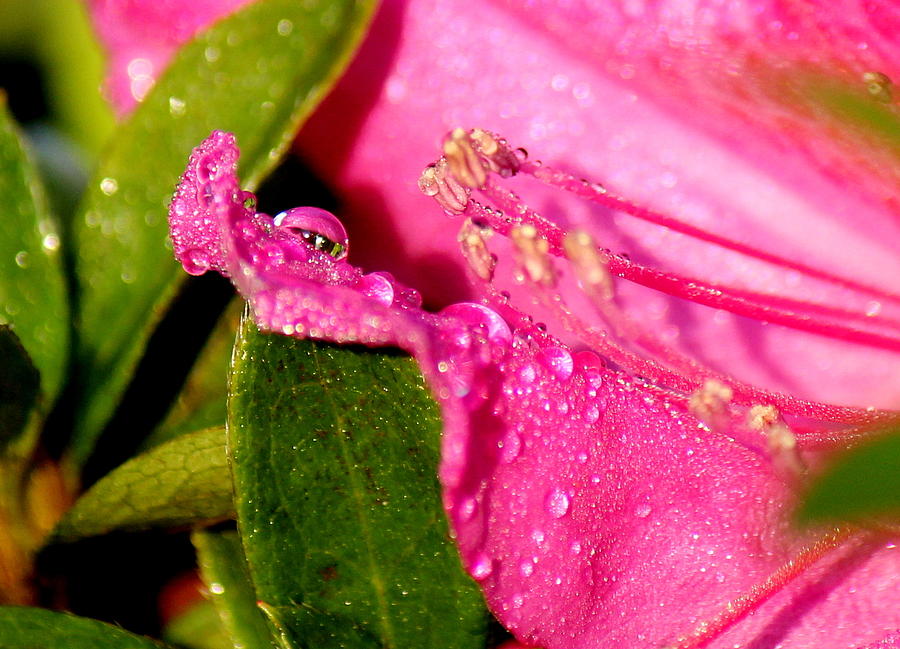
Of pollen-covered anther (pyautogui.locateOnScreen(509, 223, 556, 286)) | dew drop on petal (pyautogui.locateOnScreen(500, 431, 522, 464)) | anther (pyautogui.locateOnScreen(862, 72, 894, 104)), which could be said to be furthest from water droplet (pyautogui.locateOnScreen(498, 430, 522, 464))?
anther (pyautogui.locateOnScreen(862, 72, 894, 104))

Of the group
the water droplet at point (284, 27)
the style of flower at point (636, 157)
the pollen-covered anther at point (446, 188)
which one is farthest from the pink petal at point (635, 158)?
the pollen-covered anther at point (446, 188)

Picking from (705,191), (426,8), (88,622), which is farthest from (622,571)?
(426,8)

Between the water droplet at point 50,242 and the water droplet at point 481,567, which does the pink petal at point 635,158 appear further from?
the water droplet at point 481,567

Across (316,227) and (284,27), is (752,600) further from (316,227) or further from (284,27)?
(284,27)

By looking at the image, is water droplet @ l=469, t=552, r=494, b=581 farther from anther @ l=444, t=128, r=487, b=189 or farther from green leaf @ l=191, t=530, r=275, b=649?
anther @ l=444, t=128, r=487, b=189

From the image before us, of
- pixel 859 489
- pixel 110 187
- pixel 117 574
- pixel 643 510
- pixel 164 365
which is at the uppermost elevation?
pixel 859 489

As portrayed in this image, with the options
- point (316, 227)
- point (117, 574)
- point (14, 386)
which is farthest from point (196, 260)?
point (117, 574)
